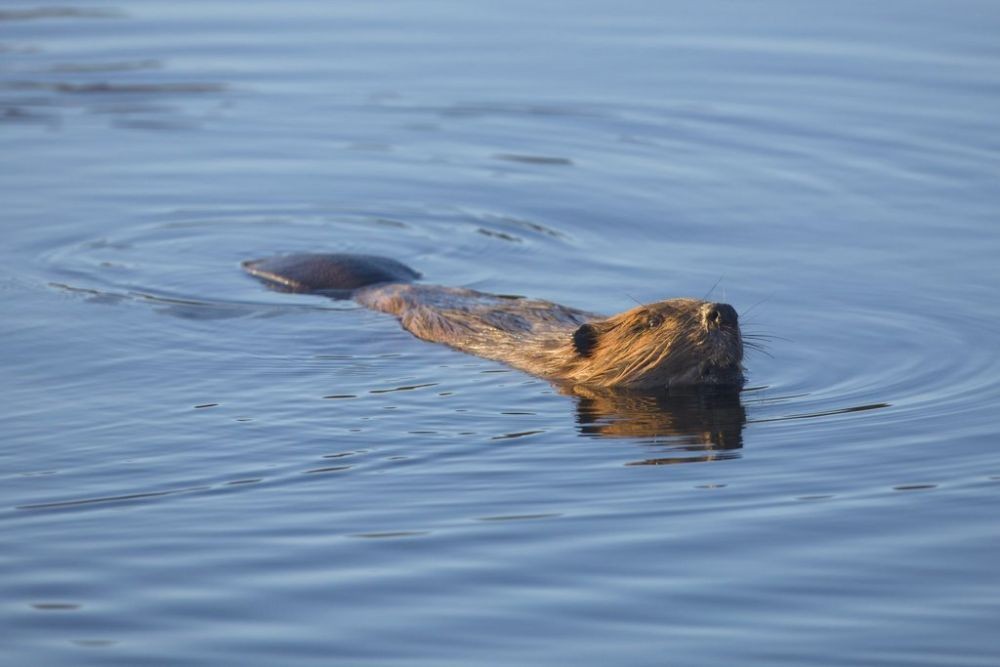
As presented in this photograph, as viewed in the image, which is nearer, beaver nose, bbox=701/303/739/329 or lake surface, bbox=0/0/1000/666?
lake surface, bbox=0/0/1000/666

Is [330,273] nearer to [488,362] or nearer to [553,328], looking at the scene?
[488,362]

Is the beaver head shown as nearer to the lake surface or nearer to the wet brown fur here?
the wet brown fur

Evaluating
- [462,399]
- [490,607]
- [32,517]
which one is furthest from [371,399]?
[490,607]

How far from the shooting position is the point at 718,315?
28.8 ft

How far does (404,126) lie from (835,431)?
793 centimetres

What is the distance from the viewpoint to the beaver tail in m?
11.1

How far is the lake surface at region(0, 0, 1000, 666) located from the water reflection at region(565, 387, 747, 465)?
4 cm

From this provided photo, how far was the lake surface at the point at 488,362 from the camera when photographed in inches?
240

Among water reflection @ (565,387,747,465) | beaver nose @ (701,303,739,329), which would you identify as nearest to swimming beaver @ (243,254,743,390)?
beaver nose @ (701,303,739,329)

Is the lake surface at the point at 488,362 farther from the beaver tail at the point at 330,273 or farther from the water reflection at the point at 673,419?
the beaver tail at the point at 330,273

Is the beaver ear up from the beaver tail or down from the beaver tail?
up

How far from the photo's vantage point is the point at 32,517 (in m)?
7.04

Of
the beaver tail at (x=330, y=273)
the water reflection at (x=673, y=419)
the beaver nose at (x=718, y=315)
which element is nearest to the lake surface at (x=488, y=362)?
the water reflection at (x=673, y=419)

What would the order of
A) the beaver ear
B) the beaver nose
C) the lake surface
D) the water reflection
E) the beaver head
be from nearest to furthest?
1. the lake surface
2. the water reflection
3. the beaver nose
4. the beaver head
5. the beaver ear
